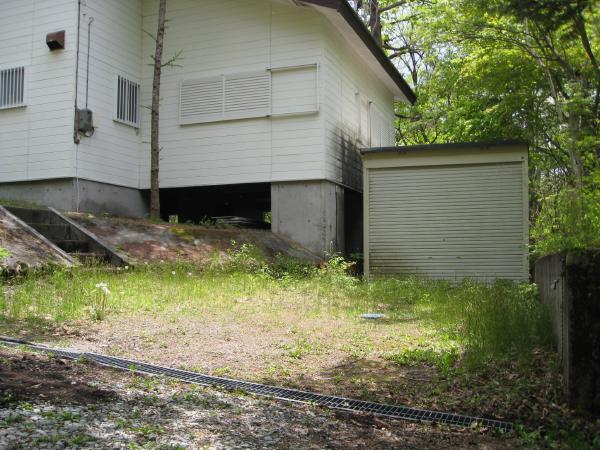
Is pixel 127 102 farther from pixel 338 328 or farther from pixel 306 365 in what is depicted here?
pixel 306 365

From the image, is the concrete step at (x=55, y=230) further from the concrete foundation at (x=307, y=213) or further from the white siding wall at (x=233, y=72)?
the concrete foundation at (x=307, y=213)

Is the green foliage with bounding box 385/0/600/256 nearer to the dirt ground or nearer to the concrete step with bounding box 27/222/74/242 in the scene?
the dirt ground

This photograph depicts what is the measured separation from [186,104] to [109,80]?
1.78 meters

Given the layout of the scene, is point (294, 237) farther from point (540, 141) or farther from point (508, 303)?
point (540, 141)

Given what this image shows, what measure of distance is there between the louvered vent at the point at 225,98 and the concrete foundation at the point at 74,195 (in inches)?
91.8

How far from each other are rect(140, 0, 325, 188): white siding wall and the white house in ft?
0.08

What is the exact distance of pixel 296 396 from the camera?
4.00 metres

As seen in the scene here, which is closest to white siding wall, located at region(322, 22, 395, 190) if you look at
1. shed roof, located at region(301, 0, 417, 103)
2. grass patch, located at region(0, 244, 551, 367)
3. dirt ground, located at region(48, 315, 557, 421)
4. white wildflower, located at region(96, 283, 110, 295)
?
shed roof, located at region(301, 0, 417, 103)

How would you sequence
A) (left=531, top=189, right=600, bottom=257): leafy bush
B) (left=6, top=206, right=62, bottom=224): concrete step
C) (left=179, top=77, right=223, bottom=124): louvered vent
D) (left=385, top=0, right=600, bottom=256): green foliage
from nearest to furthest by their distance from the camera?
(left=531, top=189, right=600, bottom=257): leafy bush → (left=6, top=206, right=62, bottom=224): concrete step → (left=385, top=0, right=600, bottom=256): green foliage → (left=179, top=77, right=223, bottom=124): louvered vent

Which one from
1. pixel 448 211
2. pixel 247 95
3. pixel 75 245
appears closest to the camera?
pixel 75 245

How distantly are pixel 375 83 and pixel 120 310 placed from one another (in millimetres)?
12898

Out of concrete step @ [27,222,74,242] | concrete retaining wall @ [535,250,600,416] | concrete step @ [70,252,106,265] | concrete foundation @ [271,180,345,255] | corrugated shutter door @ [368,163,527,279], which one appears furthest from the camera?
concrete foundation @ [271,180,345,255]

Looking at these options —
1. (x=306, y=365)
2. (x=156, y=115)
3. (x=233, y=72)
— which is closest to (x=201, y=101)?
(x=233, y=72)

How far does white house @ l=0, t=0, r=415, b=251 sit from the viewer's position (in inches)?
487
